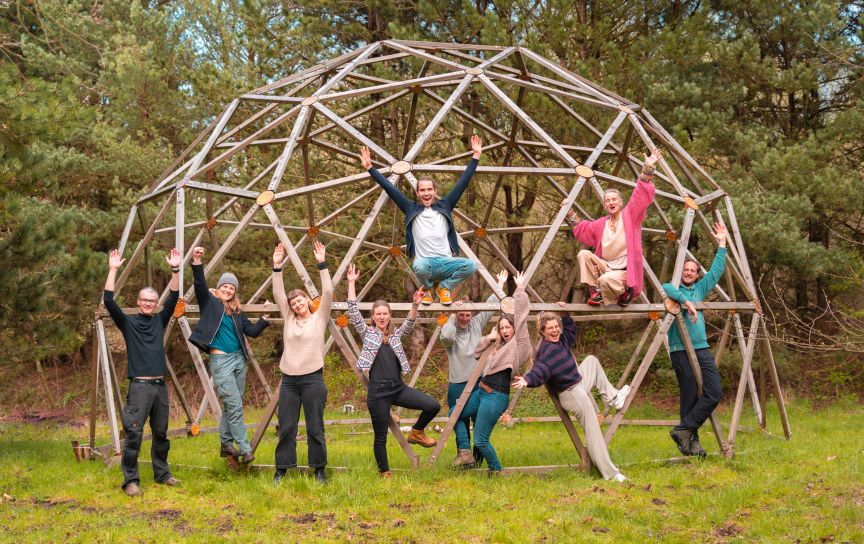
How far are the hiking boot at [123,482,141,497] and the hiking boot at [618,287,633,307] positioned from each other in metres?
5.06

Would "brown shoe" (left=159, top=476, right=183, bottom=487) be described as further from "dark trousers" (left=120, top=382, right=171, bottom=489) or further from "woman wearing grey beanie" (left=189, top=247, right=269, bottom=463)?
"woman wearing grey beanie" (left=189, top=247, right=269, bottom=463)

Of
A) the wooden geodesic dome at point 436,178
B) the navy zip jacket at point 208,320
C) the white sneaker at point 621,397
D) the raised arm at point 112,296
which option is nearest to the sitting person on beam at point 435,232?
the wooden geodesic dome at point 436,178

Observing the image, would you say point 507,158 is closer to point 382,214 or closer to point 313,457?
point 382,214

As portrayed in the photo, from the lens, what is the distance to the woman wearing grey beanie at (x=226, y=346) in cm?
859

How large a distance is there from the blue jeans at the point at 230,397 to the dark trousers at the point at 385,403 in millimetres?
1340

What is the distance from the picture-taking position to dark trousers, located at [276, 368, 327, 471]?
8.10 metres

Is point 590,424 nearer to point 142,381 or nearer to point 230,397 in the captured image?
point 230,397

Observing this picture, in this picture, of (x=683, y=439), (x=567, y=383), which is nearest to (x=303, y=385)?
(x=567, y=383)

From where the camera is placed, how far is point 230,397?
8.59 m

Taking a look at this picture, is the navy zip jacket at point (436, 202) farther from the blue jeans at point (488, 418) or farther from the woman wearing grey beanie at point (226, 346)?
the woman wearing grey beanie at point (226, 346)

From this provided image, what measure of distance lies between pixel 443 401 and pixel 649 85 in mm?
7526

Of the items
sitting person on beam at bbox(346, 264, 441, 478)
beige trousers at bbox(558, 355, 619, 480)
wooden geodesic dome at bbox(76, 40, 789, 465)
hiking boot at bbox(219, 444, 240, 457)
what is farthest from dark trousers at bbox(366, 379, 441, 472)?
hiking boot at bbox(219, 444, 240, 457)

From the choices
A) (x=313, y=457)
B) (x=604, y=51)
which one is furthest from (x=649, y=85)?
(x=313, y=457)

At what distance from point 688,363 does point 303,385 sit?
4192 mm
